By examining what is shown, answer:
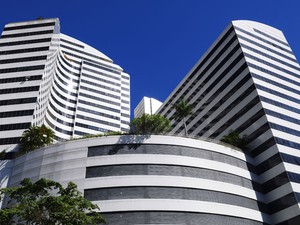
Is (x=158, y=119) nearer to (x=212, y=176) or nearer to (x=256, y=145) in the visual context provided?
(x=212, y=176)

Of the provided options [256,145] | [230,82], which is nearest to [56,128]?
[230,82]

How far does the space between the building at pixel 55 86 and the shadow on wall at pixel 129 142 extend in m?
23.5

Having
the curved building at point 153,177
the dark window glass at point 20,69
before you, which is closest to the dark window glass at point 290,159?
the curved building at point 153,177

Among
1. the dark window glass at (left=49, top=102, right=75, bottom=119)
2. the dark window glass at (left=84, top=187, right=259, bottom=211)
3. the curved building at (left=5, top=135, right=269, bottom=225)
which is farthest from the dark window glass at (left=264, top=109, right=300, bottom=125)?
the dark window glass at (left=49, top=102, right=75, bottom=119)

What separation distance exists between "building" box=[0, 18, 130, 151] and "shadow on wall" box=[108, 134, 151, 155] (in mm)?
23480

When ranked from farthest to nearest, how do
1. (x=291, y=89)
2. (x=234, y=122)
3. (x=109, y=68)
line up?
1. (x=109, y=68)
2. (x=291, y=89)
3. (x=234, y=122)

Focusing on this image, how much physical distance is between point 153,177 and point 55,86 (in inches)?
2060

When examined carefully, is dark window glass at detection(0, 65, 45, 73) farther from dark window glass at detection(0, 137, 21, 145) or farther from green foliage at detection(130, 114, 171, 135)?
green foliage at detection(130, 114, 171, 135)

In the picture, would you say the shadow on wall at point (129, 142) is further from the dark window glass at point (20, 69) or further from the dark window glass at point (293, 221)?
the dark window glass at point (20, 69)

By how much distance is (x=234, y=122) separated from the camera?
5838 cm

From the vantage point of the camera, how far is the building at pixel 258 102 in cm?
4697

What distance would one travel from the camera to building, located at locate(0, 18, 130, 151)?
61.6 m

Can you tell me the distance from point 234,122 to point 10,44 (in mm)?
54725

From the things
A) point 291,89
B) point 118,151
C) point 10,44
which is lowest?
point 118,151
